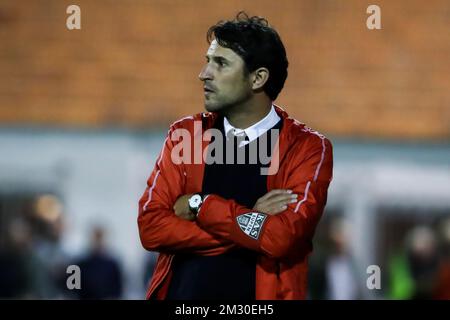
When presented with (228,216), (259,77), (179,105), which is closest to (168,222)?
(228,216)

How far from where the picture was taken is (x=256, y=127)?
427 centimetres

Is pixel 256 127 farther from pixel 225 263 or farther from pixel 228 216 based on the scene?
pixel 225 263

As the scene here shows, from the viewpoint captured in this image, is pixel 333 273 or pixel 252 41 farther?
pixel 333 273

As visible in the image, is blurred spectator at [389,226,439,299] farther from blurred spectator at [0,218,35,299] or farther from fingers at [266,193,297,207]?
fingers at [266,193,297,207]

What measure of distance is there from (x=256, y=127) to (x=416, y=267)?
5.40 meters

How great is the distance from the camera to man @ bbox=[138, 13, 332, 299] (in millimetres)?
4113

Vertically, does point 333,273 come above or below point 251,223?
below

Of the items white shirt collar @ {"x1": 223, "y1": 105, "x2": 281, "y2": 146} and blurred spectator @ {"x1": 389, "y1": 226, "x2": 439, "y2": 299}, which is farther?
blurred spectator @ {"x1": 389, "y1": 226, "x2": 439, "y2": 299}

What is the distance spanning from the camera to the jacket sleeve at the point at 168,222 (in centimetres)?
416

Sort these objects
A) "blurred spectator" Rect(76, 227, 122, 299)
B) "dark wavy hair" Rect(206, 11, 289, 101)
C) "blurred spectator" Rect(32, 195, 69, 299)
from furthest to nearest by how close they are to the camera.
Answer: "blurred spectator" Rect(32, 195, 69, 299)
"blurred spectator" Rect(76, 227, 122, 299)
"dark wavy hair" Rect(206, 11, 289, 101)

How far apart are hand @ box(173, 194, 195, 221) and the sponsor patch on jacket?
197 mm

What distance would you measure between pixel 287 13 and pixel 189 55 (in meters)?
0.99

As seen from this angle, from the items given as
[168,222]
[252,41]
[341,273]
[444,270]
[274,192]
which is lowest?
[341,273]

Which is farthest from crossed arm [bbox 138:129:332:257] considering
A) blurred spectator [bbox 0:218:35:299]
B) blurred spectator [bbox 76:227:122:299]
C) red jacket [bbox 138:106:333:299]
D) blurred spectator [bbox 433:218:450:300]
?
blurred spectator [bbox 0:218:35:299]
